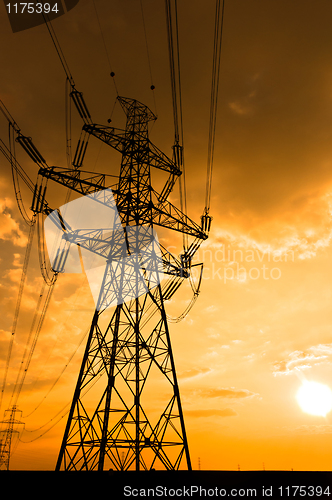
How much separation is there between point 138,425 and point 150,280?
7.35 m

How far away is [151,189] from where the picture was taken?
2244 centimetres

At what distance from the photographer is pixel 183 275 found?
22.4m

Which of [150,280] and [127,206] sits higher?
[127,206]
